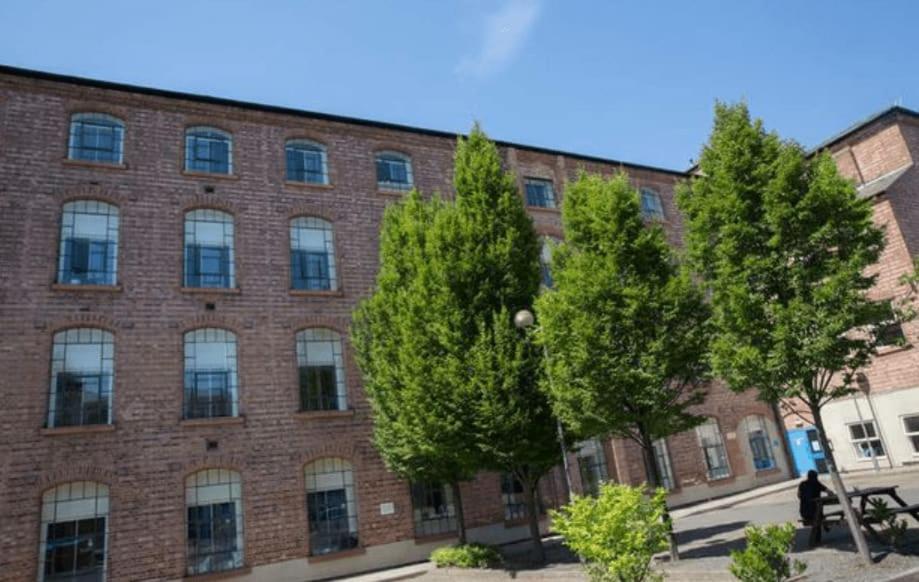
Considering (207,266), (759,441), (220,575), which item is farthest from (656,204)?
(220,575)

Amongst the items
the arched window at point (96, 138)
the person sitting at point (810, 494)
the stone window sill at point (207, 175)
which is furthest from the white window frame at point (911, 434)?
the arched window at point (96, 138)

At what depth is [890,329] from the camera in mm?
20938

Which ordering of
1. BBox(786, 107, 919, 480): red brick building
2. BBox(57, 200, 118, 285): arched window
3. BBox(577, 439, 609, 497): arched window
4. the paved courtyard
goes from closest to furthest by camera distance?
the paved courtyard, BBox(57, 200, 118, 285): arched window, BBox(577, 439, 609, 497): arched window, BBox(786, 107, 919, 480): red brick building

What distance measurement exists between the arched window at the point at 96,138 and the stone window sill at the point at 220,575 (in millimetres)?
11425

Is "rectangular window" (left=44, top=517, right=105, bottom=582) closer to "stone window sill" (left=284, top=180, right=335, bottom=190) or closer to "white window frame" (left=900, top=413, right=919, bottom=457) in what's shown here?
"stone window sill" (left=284, top=180, right=335, bottom=190)

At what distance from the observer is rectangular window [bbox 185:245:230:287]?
54.0 ft

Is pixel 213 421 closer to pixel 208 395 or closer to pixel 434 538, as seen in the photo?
pixel 208 395

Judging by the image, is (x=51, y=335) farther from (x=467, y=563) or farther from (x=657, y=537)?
(x=657, y=537)

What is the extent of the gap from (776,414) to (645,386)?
18.1m

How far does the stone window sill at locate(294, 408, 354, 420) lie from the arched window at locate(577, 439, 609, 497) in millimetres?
8296

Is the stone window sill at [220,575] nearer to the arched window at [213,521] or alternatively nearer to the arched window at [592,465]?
the arched window at [213,521]

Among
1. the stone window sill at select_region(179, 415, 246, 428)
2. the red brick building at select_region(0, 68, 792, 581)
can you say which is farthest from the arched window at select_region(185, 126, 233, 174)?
the stone window sill at select_region(179, 415, 246, 428)

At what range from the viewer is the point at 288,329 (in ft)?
55.5

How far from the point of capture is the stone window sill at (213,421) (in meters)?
14.8
